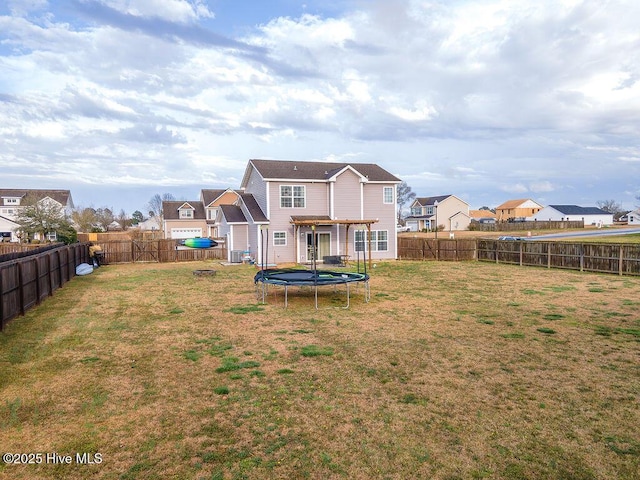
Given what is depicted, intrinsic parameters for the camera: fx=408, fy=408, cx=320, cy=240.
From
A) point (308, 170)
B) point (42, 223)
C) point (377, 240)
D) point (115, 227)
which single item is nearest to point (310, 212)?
point (308, 170)

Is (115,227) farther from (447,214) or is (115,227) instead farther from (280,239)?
Answer: (280,239)

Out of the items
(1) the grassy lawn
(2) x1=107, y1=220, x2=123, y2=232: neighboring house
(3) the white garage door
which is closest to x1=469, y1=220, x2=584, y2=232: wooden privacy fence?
(3) the white garage door

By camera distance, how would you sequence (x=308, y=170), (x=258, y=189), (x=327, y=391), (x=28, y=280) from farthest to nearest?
(x=308, y=170), (x=258, y=189), (x=28, y=280), (x=327, y=391)

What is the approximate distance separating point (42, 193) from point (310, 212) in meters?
65.3

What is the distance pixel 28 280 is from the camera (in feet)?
43.8

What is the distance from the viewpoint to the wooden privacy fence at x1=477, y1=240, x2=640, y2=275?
2112 cm

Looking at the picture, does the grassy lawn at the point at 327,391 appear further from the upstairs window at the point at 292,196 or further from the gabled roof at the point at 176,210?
the gabled roof at the point at 176,210

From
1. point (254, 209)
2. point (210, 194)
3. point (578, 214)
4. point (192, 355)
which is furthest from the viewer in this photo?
point (578, 214)

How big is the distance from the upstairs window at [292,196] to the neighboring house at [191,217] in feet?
106

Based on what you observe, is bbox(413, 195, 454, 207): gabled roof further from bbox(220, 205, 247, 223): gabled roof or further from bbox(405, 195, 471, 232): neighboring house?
bbox(220, 205, 247, 223): gabled roof

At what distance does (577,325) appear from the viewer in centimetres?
1109

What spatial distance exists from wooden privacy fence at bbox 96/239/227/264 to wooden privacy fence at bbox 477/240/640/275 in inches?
898

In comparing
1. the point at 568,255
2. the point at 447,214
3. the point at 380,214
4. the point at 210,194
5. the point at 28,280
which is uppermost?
the point at 210,194

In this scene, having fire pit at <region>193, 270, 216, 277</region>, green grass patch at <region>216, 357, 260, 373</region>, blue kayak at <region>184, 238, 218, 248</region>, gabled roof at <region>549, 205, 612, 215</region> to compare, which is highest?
gabled roof at <region>549, 205, 612, 215</region>
